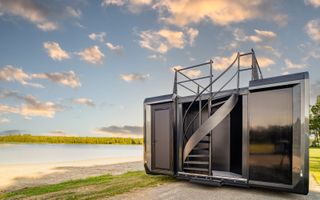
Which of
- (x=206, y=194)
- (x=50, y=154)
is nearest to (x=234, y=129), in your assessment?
(x=206, y=194)

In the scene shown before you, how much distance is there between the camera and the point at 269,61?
419 inches

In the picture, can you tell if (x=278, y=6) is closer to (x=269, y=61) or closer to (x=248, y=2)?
(x=248, y=2)

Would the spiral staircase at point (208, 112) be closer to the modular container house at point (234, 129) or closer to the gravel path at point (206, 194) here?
the modular container house at point (234, 129)

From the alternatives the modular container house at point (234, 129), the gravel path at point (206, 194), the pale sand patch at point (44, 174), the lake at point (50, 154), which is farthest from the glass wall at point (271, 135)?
the lake at point (50, 154)

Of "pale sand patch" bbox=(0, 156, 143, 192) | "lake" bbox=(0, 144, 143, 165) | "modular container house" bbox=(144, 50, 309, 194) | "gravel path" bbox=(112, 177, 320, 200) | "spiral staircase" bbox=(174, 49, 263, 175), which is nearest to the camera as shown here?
"modular container house" bbox=(144, 50, 309, 194)

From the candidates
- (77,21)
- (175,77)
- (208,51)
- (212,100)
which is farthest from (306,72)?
(77,21)

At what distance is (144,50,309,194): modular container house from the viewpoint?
19.2 feet

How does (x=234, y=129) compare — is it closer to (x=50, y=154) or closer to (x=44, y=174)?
(x=44, y=174)

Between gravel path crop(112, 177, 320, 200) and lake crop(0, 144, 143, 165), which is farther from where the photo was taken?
lake crop(0, 144, 143, 165)

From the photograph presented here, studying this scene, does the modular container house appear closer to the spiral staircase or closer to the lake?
the spiral staircase

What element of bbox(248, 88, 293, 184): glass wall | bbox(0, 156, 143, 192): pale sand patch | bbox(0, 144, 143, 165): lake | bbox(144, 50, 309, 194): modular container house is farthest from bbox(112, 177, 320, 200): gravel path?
bbox(0, 144, 143, 165): lake

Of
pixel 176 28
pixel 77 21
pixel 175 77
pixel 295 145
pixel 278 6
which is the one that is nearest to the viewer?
pixel 295 145

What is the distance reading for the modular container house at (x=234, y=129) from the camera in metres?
5.87

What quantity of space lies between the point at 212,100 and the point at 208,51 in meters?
3.90
